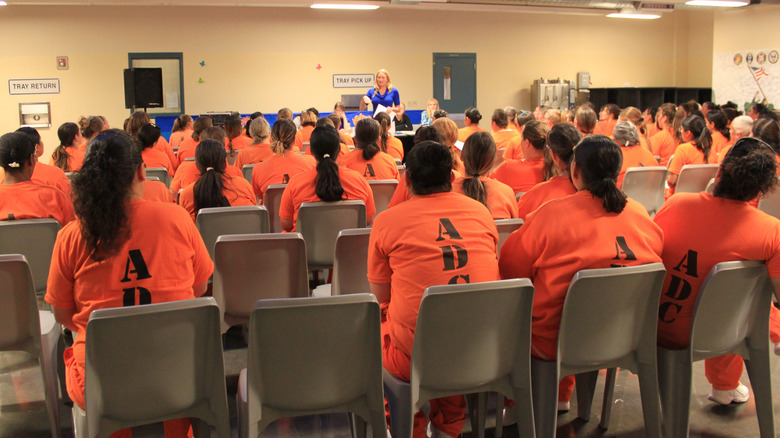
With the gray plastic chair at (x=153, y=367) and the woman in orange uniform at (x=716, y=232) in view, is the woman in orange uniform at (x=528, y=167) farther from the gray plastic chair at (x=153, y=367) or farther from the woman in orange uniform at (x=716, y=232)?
the gray plastic chair at (x=153, y=367)

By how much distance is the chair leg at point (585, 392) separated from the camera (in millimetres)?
2838

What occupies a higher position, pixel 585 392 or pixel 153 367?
pixel 153 367

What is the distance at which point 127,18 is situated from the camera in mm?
12125

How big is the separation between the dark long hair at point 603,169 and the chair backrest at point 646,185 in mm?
2769

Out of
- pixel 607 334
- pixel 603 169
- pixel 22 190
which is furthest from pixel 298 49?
pixel 607 334

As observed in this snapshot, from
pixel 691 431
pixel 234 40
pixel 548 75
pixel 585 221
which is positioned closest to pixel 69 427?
pixel 585 221

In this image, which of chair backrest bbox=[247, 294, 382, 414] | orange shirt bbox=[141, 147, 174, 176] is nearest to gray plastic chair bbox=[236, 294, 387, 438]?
chair backrest bbox=[247, 294, 382, 414]

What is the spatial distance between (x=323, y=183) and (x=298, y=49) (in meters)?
9.77

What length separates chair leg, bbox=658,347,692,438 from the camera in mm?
2402

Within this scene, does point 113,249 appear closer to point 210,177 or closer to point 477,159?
point 477,159

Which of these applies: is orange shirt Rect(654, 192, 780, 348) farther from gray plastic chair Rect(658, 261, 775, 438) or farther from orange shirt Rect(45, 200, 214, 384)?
orange shirt Rect(45, 200, 214, 384)

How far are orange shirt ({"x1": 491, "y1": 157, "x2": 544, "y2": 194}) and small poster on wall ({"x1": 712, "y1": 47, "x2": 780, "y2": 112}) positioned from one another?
9.76 m

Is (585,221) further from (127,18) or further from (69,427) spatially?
(127,18)

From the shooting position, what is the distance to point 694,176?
5.26 meters
